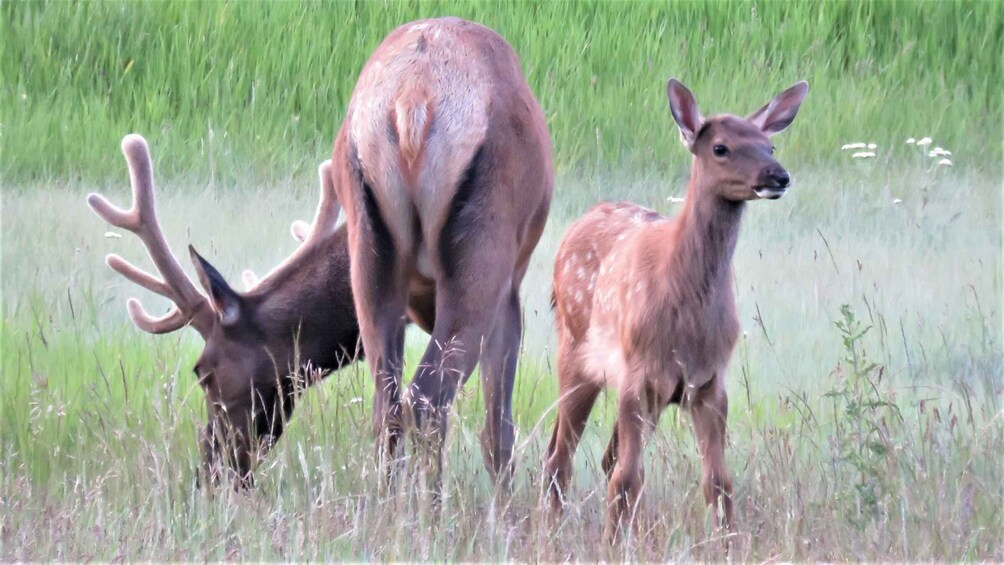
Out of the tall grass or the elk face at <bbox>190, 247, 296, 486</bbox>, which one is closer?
the elk face at <bbox>190, 247, 296, 486</bbox>

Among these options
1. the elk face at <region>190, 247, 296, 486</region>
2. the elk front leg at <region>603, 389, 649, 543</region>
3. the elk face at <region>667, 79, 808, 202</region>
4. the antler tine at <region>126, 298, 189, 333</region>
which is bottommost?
the elk front leg at <region>603, 389, 649, 543</region>

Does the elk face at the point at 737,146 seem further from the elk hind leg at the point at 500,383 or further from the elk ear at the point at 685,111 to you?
the elk hind leg at the point at 500,383

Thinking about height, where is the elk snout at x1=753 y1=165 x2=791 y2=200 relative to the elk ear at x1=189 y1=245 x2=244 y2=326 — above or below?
above

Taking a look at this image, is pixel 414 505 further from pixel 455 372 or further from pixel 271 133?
pixel 271 133

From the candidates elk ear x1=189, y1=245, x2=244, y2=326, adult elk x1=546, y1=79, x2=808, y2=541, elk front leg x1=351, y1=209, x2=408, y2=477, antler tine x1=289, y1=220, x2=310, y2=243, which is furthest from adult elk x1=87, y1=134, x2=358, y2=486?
adult elk x1=546, y1=79, x2=808, y2=541

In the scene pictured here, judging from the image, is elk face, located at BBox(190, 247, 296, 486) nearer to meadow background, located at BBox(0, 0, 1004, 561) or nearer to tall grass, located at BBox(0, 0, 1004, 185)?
meadow background, located at BBox(0, 0, 1004, 561)

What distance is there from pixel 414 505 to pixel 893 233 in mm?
5401

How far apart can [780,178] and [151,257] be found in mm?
3050

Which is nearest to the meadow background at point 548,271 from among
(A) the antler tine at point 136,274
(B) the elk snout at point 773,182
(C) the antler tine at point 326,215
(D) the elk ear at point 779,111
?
(A) the antler tine at point 136,274

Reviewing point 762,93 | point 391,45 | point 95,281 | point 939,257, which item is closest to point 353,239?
point 391,45

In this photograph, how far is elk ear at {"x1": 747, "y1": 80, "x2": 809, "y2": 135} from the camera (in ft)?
21.0

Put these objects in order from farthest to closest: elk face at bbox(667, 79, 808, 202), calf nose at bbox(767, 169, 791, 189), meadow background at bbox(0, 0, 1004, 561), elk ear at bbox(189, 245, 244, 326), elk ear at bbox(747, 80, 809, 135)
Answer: elk ear at bbox(189, 245, 244, 326) → elk ear at bbox(747, 80, 809, 135) → elk face at bbox(667, 79, 808, 202) → calf nose at bbox(767, 169, 791, 189) → meadow background at bbox(0, 0, 1004, 561)

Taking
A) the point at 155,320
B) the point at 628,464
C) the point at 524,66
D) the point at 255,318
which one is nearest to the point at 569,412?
the point at 628,464

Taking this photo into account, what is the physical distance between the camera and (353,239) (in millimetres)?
5582
